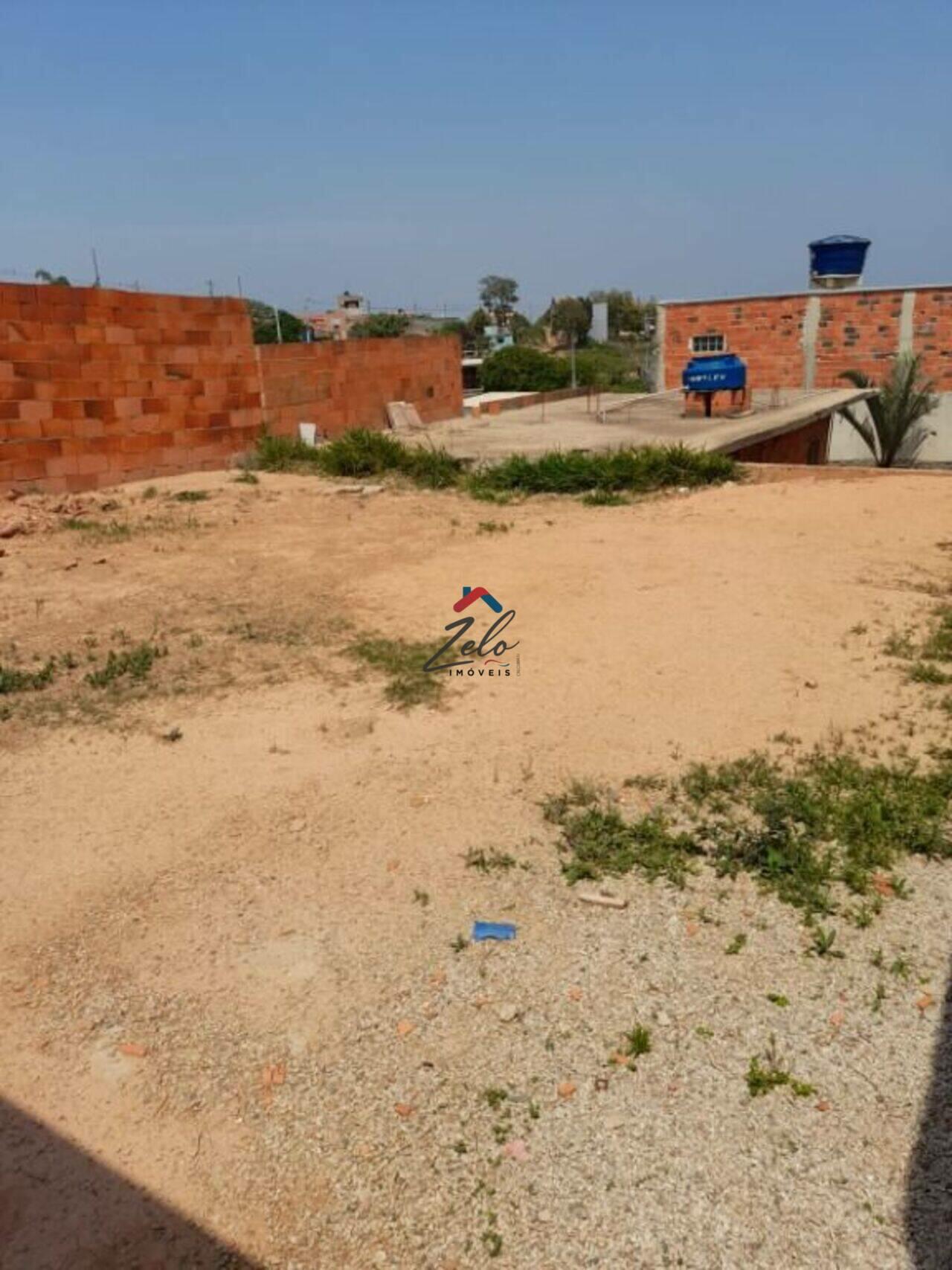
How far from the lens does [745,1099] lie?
2.07 metres

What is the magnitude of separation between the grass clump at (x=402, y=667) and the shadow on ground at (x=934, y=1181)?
2.60 meters

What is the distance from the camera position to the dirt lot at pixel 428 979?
1.84m

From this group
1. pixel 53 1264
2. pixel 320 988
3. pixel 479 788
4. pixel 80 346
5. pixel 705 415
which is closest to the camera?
pixel 53 1264

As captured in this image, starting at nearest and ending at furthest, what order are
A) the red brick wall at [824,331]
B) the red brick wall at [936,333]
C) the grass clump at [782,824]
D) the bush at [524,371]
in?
the grass clump at [782,824] < the red brick wall at [936,333] < the red brick wall at [824,331] < the bush at [524,371]

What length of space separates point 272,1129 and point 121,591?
479 cm

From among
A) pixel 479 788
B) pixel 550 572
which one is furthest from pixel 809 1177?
pixel 550 572

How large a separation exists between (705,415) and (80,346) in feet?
30.8

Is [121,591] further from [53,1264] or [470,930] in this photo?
[53,1264]

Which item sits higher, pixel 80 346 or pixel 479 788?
pixel 80 346

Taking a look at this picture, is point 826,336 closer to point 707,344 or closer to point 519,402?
point 707,344

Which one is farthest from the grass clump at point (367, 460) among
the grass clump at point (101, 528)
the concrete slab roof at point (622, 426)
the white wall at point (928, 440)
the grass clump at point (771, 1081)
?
the white wall at point (928, 440)

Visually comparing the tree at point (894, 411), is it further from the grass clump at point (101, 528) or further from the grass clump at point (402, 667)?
the grass clump at point (402, 667)

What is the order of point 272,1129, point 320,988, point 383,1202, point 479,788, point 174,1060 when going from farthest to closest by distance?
point 479,788, point 320,988, point 174,1060, point 272,1129, point 383,1202

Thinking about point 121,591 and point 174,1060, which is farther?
point 121,591
